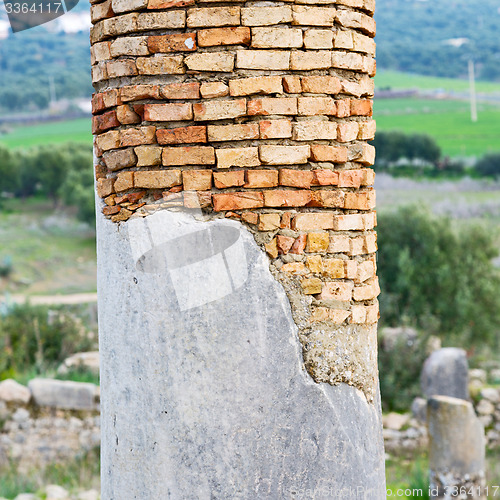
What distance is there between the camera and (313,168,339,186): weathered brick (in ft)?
7.35

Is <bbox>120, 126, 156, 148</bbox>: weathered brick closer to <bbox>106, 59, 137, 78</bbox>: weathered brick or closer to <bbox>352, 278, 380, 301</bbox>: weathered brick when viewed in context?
<bbox>106, 59, 137, 78</bbox>: weathered brick

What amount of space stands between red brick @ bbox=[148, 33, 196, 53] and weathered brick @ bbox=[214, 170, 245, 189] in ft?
1.54

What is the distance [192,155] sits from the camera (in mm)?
2166

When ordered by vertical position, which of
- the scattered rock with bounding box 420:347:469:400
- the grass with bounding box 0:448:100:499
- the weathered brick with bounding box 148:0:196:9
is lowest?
the grass with bounding box 0:448:100:499

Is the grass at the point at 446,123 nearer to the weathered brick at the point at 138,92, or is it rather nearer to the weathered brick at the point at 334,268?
the weathered brick at the point at 334,268

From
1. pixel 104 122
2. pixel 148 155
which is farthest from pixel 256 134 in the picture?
pixel 104 122

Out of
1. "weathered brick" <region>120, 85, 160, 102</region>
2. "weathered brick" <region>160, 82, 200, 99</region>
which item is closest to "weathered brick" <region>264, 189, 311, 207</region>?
"weathered brick" <region>160, 82, 200, 99</region>

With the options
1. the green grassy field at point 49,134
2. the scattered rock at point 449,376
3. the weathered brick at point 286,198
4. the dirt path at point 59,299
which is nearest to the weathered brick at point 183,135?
the weathered brick at point 286,198

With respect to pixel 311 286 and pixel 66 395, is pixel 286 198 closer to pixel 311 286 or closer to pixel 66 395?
pixel 311 286

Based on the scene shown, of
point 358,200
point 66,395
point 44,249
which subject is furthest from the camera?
point 44,249

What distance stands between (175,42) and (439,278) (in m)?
12.6

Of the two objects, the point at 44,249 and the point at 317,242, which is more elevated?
the point at 317,242

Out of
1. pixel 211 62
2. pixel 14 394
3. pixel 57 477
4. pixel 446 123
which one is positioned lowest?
pixel 57 477

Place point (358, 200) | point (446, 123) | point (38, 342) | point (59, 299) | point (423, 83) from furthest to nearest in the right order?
point (423, 83) → point (446, 123) → point (59, 299) → point (38, 342) → point (358, 200)
